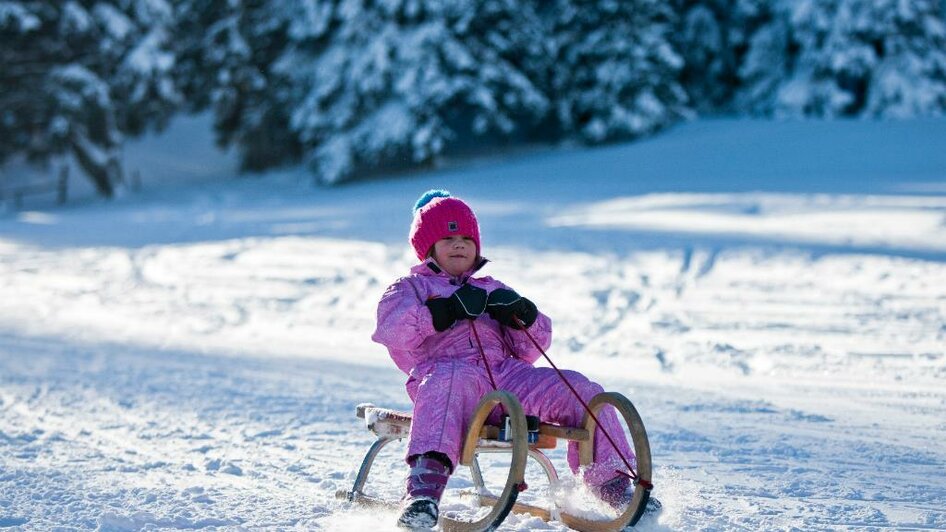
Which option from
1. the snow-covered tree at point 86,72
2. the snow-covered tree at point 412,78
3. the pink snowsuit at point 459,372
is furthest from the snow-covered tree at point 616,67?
the pink snowsuit at point 459,372

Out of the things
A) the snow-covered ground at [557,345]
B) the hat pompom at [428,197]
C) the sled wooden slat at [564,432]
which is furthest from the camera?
the hat pompom at [428,197]

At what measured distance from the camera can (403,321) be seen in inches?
141

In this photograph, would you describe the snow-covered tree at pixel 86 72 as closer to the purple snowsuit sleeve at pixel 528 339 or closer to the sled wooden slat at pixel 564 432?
the purple snowsuit sleeve at pixel 528 339

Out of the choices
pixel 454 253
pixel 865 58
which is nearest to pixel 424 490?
pixel 454 253

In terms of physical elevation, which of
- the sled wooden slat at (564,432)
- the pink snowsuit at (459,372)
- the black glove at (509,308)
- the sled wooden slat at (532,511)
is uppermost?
the black glove at (509,308)

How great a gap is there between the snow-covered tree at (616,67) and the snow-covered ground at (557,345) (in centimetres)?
481

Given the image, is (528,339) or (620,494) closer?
(620,494)

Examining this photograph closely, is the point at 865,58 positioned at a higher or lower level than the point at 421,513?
higher

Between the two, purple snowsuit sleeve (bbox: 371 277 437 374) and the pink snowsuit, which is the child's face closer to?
the pink snowsuit

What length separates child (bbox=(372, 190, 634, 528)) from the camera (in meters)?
3.33

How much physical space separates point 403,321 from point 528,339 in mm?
529

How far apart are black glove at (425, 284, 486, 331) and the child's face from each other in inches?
14.5

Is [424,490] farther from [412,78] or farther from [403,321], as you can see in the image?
[412,78]

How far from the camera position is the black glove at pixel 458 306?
11.5ft
